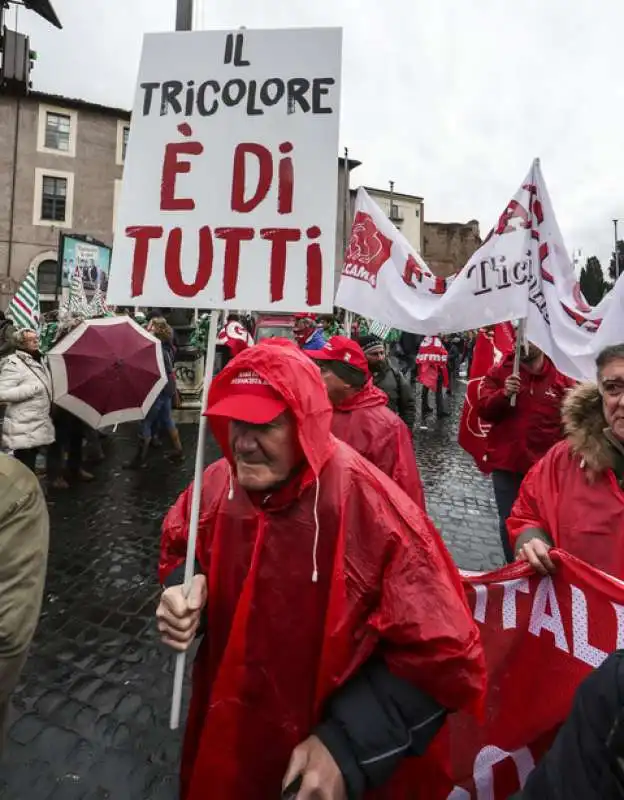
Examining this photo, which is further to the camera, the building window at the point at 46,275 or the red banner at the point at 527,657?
the building window at the point at 46,275

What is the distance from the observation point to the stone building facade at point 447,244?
48531 millimetres

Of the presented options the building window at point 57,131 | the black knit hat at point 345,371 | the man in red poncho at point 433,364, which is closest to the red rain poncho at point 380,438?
the black knit hat at point 345,371

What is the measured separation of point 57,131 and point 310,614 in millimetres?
35034

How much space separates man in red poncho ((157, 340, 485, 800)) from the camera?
4.05ft

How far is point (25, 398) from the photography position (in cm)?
551

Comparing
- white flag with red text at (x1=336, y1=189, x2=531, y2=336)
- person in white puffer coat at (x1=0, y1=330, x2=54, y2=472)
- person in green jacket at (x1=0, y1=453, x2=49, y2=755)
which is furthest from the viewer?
person in white puffer coat at (x1=0, y1=330, x2=54, y2=472)

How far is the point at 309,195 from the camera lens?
1680mm

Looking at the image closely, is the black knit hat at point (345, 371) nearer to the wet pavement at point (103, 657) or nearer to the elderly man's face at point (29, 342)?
the wet pavement at point (103, 657)

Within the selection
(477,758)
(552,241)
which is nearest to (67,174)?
(552,241)

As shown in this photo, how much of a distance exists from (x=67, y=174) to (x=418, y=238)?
1165 inches

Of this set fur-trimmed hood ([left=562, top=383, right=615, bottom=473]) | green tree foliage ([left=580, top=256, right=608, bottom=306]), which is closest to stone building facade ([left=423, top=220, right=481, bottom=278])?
green tree foliage ([left=580, top=256, right=608, bottom=306])

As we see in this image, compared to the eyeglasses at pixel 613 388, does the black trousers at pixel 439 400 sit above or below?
above

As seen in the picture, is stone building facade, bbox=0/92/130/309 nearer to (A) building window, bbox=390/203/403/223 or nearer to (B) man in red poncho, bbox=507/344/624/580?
(A) building window, bbox=390/203/403/223

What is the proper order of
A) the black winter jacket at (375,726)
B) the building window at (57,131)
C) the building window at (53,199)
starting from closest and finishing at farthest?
1. the black winter jacket at (375,726)
2. the building window at (57,131)
3. the building window at (53,199)
